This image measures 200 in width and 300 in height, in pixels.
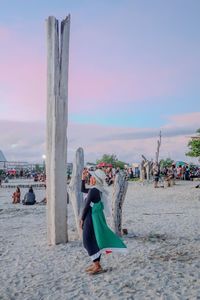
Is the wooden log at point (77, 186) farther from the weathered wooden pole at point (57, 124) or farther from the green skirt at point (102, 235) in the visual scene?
the green skirt at point (102, 235)

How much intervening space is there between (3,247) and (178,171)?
30.8m

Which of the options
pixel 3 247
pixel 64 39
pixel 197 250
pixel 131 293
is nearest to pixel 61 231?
pixel 3 247

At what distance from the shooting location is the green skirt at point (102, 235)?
21.6ft

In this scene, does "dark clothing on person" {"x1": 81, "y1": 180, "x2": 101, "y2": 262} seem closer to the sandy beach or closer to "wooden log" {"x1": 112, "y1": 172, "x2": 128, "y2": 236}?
the sandy beach

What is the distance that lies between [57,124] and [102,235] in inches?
128

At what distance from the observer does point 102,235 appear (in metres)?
6.61

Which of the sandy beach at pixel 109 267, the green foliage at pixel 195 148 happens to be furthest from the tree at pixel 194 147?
the sandy beach at pixel 109 267

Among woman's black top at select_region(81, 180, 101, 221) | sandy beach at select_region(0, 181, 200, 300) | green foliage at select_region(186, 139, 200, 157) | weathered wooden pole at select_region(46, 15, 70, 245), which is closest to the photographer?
sandy beach at select_region(0, 181, 200, 300)

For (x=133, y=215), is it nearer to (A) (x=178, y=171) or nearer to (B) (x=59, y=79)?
(B) (x=59, y=79)

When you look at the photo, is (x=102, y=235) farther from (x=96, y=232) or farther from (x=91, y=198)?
(x=91, y=198)

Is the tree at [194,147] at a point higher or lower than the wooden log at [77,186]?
higher

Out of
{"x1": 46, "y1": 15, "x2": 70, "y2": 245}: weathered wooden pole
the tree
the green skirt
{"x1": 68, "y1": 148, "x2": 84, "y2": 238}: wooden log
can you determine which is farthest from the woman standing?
the tree

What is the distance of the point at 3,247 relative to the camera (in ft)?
29.8

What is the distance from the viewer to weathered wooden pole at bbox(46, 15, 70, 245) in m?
8.85
